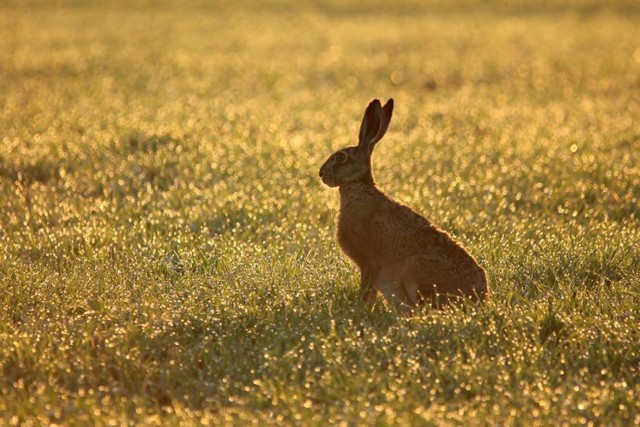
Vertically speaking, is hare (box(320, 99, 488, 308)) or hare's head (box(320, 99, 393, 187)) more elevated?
hare's head (box(320, 99, 393, 187))

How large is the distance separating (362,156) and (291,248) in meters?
1.30

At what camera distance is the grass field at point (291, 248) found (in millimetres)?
4832

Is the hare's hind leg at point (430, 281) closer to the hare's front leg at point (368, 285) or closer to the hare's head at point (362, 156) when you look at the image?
the hare's front leg at point (368, 285)

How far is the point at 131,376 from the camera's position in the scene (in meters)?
5.02

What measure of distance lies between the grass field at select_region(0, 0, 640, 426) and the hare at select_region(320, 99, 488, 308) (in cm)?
17

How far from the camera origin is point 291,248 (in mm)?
7316

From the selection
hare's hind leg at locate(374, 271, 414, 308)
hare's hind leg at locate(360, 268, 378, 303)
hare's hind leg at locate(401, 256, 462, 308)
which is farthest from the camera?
hare's hind leg at locate(360, 268, 378, 303)

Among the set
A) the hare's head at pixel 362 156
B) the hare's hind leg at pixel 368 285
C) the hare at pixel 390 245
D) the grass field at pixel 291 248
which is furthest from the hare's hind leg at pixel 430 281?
the hare's head at pixel 362 156

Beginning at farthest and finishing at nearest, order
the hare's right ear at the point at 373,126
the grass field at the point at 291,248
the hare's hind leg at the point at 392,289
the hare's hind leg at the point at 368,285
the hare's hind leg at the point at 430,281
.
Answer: the hare's right ear at the point at 373,126 → the hare's hind leg at the point at 368,285 → the hare's hind leg at the point at 392,289 → the hare's hind leg at the point at 430,281 → the grass field at the point at 291,248

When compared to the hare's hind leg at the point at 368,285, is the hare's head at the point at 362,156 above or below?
above

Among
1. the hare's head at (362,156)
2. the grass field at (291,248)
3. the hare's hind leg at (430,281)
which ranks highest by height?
the hare's head at (362,156)

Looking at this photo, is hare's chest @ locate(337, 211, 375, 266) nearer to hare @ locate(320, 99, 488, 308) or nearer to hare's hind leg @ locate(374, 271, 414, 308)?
hare @ locate(320, 99, 488, 308)

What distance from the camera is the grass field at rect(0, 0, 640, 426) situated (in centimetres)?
483

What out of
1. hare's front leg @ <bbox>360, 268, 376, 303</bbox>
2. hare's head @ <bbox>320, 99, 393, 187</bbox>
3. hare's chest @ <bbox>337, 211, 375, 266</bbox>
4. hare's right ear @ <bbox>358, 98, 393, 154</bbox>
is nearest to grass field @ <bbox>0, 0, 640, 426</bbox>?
hare's front leg @ <bbox>360, 268, 376, 303</bbox>
